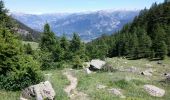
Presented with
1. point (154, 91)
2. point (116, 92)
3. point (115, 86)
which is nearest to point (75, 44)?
point (115, 86)

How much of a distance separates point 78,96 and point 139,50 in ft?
304

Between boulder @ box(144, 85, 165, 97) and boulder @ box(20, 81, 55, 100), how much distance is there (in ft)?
49.2

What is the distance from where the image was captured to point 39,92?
32.3 meters

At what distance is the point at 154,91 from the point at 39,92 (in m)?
17.1

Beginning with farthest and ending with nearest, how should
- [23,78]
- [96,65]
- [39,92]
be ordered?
[96,65]
[23,78]
[39,92]

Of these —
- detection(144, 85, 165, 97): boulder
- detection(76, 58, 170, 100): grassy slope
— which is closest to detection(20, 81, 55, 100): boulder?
detection(76, 58, 170, 100): grassy slope

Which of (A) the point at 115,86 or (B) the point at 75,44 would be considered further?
(B) the point at 75,44

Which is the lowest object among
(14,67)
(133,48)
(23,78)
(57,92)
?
(133,48)

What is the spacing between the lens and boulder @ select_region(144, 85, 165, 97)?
42681 mm

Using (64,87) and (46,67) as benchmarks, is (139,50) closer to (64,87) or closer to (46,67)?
(46,67)

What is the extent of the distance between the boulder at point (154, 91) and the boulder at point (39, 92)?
14988mm

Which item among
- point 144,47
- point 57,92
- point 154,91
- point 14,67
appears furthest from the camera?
point 144,47

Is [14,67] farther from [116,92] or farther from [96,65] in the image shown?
[96,65]

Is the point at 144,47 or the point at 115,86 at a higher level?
the point at 115,86
